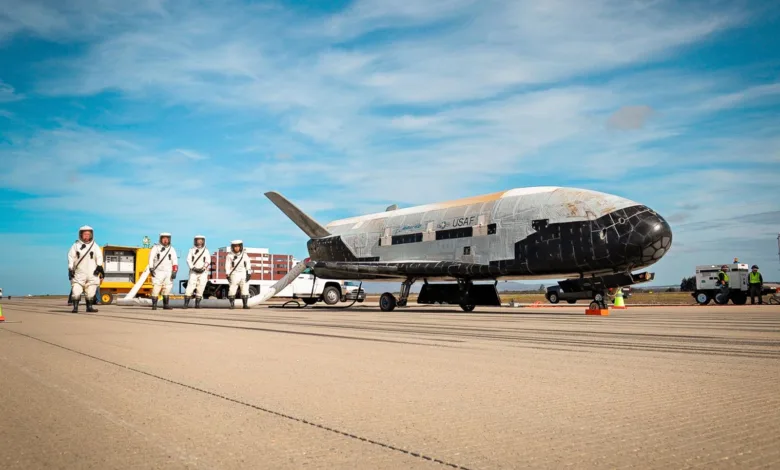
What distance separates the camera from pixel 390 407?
3.42 meters

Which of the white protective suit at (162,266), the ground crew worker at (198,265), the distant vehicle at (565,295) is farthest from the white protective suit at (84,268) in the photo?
the distant vehicle at (565,295)

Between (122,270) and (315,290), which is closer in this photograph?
(315,290)

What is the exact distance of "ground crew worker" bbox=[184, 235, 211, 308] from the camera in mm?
22625

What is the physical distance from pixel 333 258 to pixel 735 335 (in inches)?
668

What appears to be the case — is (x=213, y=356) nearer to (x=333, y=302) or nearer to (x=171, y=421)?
(x=171, y=421)

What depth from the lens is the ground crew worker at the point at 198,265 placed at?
2262 centimetres

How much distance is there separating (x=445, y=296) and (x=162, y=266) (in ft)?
35.1

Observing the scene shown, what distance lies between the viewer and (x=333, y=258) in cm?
2359


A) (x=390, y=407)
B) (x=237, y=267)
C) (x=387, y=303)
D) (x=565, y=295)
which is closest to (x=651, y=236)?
(x=387, y=303)

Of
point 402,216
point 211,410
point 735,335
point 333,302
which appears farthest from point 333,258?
point 211,410

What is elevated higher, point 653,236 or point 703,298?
point 653,236

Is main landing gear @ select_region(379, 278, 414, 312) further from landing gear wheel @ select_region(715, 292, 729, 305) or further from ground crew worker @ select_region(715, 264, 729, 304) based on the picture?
landing gear wheel @ select_region(715, 292, 729, 305)

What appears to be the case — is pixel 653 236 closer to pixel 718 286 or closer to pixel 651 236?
pixel 651 236

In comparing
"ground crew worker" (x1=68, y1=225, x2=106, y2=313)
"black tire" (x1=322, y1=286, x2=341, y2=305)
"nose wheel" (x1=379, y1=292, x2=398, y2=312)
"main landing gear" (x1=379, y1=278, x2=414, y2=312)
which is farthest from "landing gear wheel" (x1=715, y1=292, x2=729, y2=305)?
"ground crew worker" (x1=68, y1=225, x2=106, y2=313)
